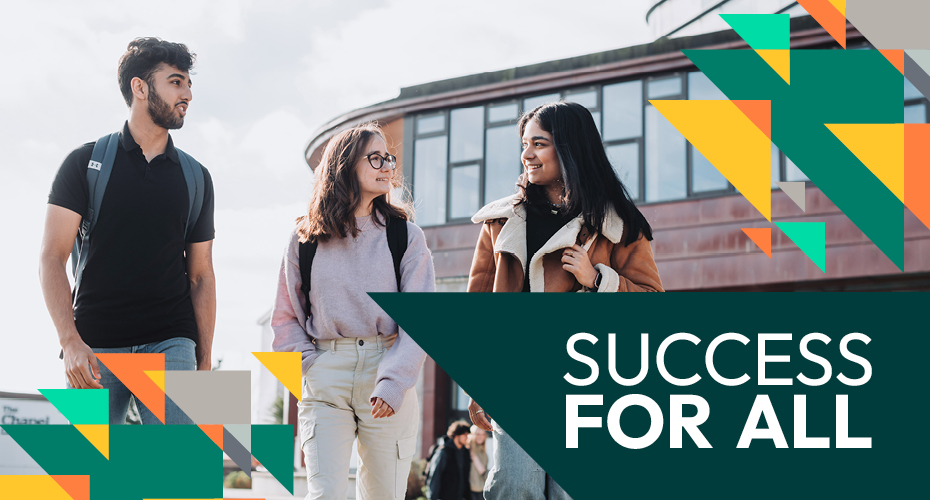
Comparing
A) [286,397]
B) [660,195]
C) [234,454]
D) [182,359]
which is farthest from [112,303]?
[286,397]

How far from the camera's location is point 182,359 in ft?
13.2

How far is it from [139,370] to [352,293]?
99cm

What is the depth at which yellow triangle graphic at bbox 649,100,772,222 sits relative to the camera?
37.3 feet

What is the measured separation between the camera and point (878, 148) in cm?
1204

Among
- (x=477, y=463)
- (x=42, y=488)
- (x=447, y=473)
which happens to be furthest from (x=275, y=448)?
(x=477, y=463)

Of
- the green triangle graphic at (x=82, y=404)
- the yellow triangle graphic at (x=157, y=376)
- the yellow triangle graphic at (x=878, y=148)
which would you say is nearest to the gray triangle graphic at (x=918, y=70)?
the yellow triangle graphic at (x=878, y=148)

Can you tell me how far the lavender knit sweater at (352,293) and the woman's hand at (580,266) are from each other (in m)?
0.64

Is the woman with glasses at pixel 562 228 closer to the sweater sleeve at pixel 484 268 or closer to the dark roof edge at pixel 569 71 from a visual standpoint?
the sweater sleeve at pixel 484 268

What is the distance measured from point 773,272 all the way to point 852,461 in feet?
41.7

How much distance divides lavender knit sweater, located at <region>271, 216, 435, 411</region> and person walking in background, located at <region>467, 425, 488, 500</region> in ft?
27.9

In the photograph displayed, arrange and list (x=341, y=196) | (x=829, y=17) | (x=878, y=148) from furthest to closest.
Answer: (x=829, y=17), (x=878, y=148), (x=341, y=196)

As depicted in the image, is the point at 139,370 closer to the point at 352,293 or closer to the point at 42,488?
the point at 42,488

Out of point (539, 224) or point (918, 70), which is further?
point (918, 70)

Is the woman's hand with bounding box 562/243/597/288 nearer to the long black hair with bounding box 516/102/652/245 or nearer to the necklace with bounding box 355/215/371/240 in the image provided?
the long black hair with bounding box 516/102/652/245
